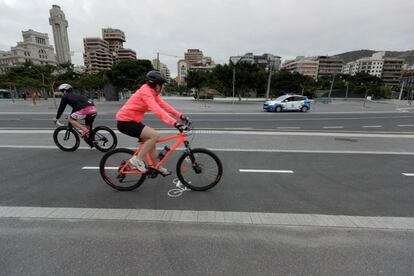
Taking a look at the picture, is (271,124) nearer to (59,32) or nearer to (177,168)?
(177,168)

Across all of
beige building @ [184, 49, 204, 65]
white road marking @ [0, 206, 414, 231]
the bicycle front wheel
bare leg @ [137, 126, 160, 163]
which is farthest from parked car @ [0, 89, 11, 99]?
beige building @ [184, 49, 204, 65]

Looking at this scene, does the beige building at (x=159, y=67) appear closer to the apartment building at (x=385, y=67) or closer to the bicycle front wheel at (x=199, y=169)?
the bicycle front wheel at (x=199, y=169)

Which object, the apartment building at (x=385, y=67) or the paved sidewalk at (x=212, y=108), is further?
the apartment building at (x=385, y=67)

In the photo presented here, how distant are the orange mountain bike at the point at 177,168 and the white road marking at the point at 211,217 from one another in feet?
2.28

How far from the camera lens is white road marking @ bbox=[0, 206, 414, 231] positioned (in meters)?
2.79

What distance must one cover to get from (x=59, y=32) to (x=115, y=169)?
6468 inches

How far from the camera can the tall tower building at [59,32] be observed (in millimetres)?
123062

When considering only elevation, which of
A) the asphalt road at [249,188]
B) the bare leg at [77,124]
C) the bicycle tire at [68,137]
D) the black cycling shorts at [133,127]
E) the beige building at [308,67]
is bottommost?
the asphalt road at [249,188]

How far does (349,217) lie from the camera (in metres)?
2.94

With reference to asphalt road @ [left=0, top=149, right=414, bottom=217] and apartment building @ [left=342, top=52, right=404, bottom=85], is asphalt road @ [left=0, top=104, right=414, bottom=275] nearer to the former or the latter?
asphalt road @ [left=0, top=149, right=414, bottom=217]

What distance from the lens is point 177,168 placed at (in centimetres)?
368

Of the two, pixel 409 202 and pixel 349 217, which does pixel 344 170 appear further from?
pixel 349 217

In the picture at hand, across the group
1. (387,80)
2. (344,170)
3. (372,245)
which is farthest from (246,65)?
(387,80)

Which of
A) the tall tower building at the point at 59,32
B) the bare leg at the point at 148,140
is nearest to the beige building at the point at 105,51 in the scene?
the tall tower building at the point at 59,32
